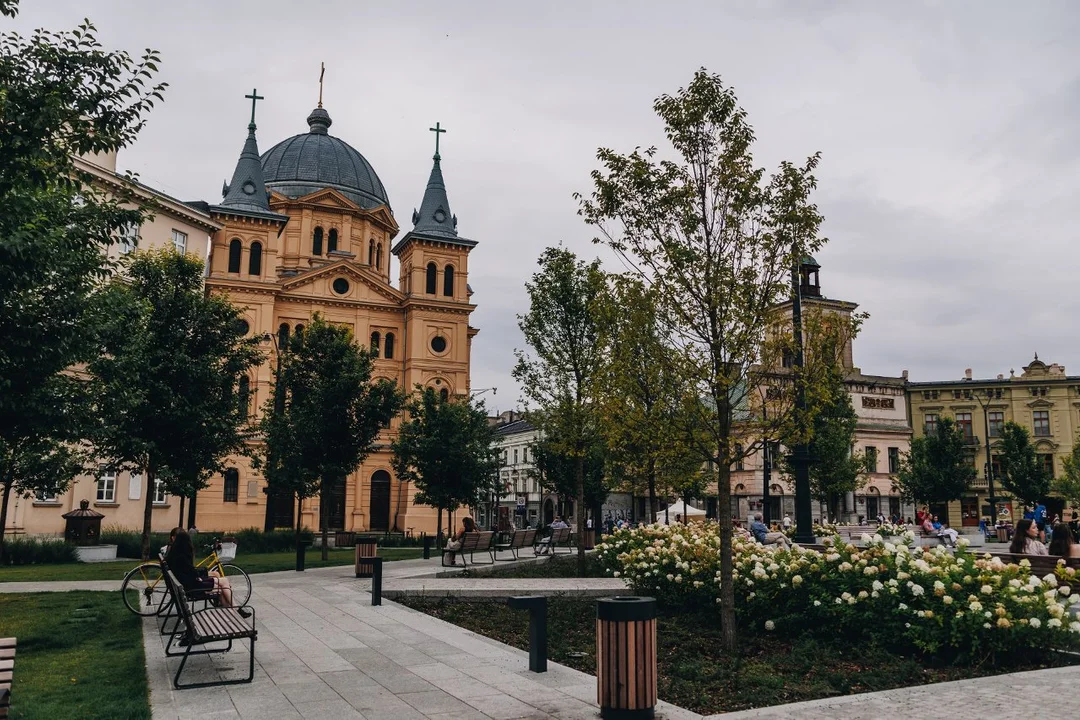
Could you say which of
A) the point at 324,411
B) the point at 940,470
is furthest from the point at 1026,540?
the point at 940,470

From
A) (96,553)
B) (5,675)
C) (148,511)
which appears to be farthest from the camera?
(96,553)

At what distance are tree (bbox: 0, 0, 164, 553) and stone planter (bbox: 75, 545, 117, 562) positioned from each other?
47.0 ft

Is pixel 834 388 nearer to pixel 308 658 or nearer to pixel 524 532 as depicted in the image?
pixel 308 658

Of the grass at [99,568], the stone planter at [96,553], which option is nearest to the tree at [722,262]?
the grass at [99,568]

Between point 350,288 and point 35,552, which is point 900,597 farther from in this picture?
point 350,288

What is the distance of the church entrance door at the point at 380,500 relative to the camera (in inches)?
2062

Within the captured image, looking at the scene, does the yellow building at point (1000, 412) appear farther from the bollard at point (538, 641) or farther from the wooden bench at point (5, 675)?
the wooden bench at point (5, 675)

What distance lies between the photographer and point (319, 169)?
196 feet

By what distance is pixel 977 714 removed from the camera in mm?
6359

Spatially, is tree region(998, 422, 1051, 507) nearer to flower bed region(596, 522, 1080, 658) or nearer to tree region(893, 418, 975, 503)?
tree region(893, 418, 975, 503)

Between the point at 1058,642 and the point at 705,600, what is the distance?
4517 millimetres

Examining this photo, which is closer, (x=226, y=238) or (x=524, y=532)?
(x=524, y=532)

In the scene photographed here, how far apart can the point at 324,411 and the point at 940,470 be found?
3807 centimetres

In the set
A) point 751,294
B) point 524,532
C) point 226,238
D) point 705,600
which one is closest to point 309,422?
point 524,532
